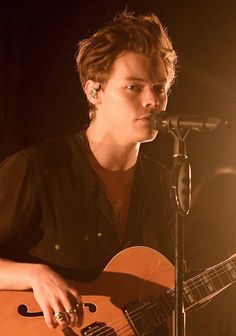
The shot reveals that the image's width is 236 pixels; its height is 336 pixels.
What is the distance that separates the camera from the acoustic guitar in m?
1.95

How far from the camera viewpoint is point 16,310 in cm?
195

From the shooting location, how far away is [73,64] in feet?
9.48

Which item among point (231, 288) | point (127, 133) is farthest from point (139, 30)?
point (231, 288)

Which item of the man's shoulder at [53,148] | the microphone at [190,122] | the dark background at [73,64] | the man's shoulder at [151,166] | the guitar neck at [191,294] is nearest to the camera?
→ the microphone at [190,122]

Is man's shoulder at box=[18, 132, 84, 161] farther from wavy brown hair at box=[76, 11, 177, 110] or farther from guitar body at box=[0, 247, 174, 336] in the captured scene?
guitar body at box=[0, 247, 174, 336]

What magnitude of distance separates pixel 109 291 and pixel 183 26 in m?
1.67

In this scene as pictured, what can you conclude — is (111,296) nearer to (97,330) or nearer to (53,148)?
(97,330)

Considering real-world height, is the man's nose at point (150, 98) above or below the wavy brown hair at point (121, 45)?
below

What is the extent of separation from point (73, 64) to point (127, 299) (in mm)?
1360

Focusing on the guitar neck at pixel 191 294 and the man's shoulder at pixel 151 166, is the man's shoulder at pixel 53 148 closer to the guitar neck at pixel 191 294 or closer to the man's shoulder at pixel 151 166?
the man's shoulder at pixel 151 166

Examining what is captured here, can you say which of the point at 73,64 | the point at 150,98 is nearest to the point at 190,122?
the point at 150,98

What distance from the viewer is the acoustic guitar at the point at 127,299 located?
195 cm

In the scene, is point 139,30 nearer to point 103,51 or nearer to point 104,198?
point 103,51

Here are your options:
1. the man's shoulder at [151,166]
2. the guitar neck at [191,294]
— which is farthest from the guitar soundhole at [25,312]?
the man's shoulder at [151,166]
